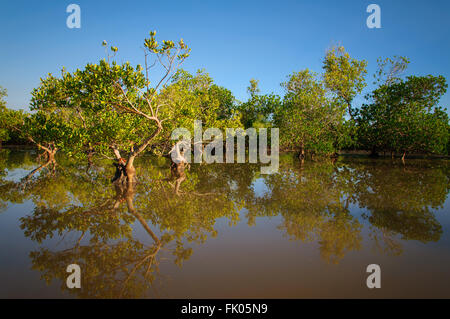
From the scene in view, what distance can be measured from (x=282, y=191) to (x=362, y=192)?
3.35 meters

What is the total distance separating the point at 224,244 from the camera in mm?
5473

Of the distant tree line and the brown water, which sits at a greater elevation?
the distant tree line

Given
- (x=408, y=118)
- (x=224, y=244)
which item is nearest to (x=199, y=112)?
(x=224, y=244)

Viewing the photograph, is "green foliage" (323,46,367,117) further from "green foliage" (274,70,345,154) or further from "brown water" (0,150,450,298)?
"brown water" (0,150,450,298)

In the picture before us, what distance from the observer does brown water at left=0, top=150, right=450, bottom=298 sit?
150 inches

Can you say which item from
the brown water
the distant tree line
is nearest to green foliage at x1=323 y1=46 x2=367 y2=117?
the distant tree line

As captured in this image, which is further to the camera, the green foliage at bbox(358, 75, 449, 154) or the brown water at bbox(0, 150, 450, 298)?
the green foliage at bbox(358, 75, 449, 154)

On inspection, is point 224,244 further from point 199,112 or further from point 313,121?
point 313,121

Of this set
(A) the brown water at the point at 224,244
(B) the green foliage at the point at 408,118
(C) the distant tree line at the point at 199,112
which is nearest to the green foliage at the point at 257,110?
(C) the distant tree line at the point at 199,112

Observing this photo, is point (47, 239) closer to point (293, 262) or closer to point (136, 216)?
point (136, 216)

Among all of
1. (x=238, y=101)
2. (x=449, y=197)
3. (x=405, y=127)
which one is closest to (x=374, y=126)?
(x=405, y=127)

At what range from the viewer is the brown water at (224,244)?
→ 382 cm

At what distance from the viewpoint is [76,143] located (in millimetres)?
11758

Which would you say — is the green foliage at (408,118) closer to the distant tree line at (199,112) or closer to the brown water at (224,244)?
the distant tree line at (199,112)
